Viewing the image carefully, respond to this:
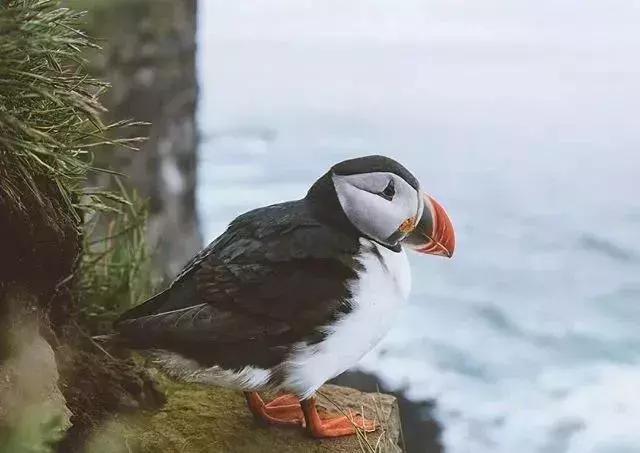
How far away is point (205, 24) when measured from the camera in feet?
5.30

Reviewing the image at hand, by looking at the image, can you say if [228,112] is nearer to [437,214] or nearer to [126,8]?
[126,8]

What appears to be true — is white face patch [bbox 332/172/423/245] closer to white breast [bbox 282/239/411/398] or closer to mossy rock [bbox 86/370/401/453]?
white breast [bbox 282/239/411/398]

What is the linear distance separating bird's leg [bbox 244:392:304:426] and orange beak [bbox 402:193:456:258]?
0.31 meters

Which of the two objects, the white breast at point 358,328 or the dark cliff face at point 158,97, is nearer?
the white breast at point 358,328

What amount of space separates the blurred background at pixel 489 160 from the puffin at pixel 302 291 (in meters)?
0.36

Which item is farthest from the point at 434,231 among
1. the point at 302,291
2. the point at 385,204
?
the point at 302,291

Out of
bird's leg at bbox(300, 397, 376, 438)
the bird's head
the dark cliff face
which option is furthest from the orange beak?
the dark cliff face

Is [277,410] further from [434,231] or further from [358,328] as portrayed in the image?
[434,231]

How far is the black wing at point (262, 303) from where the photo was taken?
3.26 feet

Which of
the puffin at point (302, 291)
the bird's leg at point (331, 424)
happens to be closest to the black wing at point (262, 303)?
the puffin at point (302, 291)

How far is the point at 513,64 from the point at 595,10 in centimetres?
15

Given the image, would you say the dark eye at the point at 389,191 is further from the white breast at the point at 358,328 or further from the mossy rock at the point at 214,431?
the mossy rock at the point at 214,431

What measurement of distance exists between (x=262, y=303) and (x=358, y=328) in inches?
4.7

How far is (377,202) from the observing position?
1.02 meters
